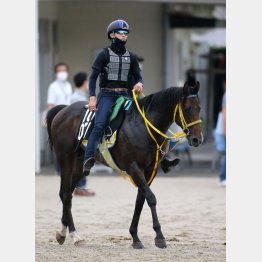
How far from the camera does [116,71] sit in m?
11.3

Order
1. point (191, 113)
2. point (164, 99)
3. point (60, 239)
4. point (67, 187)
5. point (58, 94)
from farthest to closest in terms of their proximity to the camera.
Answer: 1. point (58, 94)
2. point (67, 187)
3. point (60, 239)
4. point (164, 99)
5. point (191, 113)

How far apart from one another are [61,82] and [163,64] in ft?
24.7

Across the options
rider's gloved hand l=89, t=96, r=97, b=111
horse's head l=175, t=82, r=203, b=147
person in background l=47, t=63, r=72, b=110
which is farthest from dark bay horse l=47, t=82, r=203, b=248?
person in background l=47, t=63, r=72, b=110

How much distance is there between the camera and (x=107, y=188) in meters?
18.7

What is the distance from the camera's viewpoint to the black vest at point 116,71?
36.7 ft

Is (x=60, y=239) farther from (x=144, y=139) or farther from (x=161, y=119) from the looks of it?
(x=161, y=119)

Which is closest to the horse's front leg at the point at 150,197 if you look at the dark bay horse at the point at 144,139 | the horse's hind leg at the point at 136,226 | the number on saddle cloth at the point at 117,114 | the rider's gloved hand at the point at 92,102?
the dark bay horse at the point at 144,139

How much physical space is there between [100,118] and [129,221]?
304cm

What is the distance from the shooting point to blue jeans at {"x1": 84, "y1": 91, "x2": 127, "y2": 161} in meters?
11.2

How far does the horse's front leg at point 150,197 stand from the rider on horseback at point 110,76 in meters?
0.67

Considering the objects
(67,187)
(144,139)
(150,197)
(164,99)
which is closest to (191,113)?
(164,99)

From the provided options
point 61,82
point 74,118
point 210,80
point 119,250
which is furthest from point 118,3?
point 119,250

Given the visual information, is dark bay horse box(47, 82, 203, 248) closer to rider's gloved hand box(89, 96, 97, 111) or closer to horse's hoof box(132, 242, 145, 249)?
horse's hoof box(132, 242, 145, 249)

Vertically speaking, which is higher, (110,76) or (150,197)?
(110,76)
